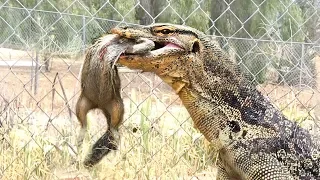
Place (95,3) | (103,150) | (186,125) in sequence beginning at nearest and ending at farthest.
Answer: (103,150) → (186,125) → (95,3)

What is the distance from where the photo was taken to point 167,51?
239cm

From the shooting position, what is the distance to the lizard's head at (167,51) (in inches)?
92.3

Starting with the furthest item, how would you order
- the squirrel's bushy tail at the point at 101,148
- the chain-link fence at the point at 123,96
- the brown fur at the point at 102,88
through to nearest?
the chain-link fence at the point at 123,96, the squirrel's bushy tail at the point at 101,148, the brown fur at the point at 102,88

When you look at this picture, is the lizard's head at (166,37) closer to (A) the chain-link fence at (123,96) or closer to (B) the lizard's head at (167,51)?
(B) the lizard's head at (167,51)

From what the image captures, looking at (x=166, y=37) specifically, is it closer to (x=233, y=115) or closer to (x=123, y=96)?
(x=233, y=115)

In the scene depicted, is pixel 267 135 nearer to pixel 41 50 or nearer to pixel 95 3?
pixel 41 50

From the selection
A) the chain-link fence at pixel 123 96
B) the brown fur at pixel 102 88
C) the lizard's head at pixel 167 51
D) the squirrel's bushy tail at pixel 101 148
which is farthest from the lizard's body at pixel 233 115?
the chain-link fence at pixel 123 96

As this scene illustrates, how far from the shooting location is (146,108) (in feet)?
15.9

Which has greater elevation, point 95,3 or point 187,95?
point 95,3

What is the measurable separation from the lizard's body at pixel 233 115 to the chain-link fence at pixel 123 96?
0.84 m

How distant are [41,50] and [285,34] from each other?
2787 millimetres

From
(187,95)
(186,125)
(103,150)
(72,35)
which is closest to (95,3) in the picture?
(72,35)

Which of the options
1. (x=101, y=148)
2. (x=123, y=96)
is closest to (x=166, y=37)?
(x=101, y=148)

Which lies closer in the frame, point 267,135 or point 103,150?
point 267,135
